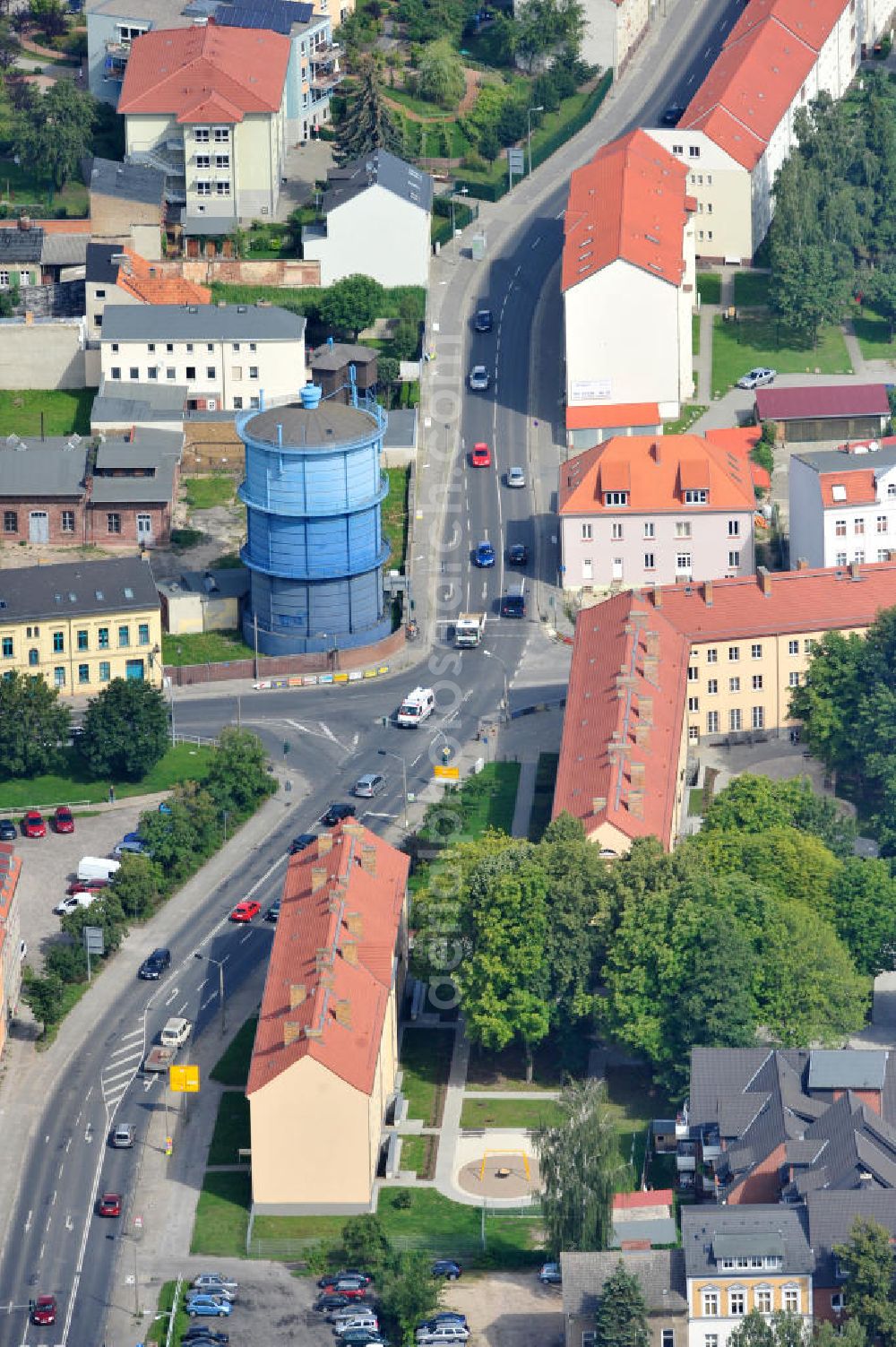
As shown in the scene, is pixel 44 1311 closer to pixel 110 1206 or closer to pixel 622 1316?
pixel 110 1206

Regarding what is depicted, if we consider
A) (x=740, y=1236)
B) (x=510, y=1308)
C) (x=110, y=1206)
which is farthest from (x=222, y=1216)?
(x=740, y=1236)

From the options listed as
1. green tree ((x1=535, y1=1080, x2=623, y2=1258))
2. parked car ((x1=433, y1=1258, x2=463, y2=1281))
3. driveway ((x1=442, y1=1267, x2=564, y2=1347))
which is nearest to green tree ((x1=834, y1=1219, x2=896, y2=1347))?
green tree ((x1=535, y1=1080, x2=623, y2=1258))

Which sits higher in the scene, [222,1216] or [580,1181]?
[580,1181]

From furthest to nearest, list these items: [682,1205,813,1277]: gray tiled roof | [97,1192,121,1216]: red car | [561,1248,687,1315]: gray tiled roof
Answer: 1. [97,1192,121,1216]: red car
2. [561,1248,687,1315]: gray tiled roof
3. [682,1205,813,1277]: gray tiled roof

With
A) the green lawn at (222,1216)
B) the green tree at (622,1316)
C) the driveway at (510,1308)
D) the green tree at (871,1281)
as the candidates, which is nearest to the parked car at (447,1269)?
the driveway at (510,1308)

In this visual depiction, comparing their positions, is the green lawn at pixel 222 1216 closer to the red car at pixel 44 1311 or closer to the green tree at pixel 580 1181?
the red car at pixel 44 1311

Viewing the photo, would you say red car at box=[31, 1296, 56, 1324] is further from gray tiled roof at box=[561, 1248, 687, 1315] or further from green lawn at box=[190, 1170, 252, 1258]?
gray tiled roof at box=[561, 1248, 687, 1315]
